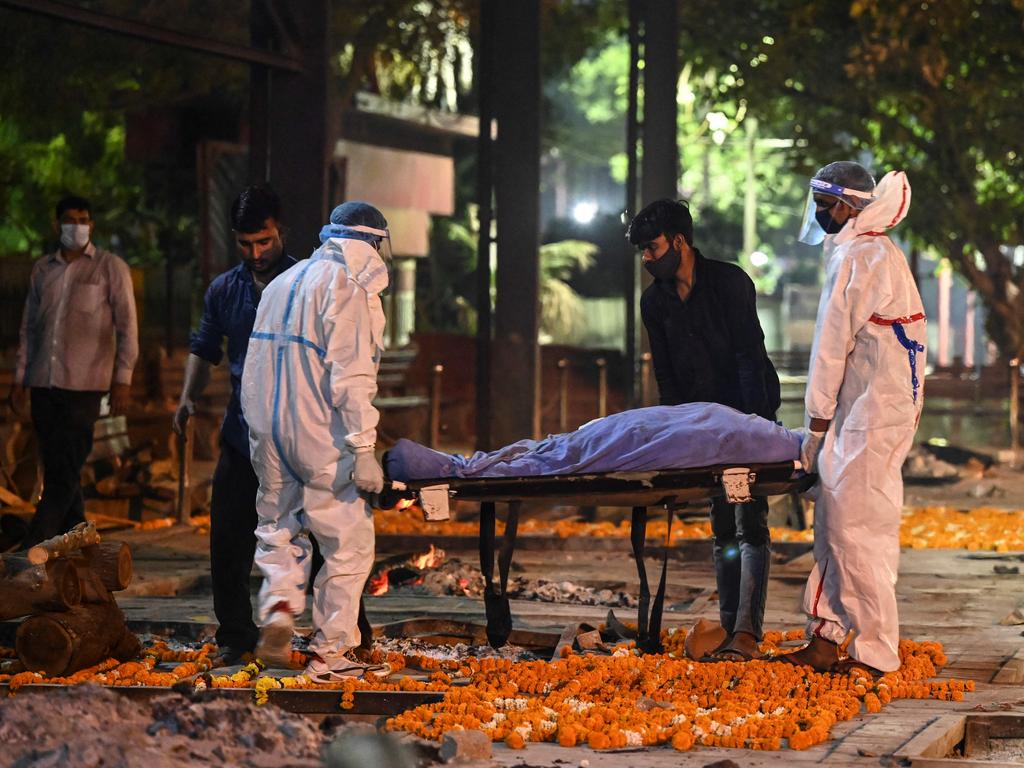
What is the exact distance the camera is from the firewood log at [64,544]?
7.76 metres

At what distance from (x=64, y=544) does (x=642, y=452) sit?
2.73 meters

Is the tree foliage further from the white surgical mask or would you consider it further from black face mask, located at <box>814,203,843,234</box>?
black face mask, located at <box>814,203,843,234</box>

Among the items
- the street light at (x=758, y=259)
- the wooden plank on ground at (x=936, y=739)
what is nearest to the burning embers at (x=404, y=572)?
the wooden plank on ground at (x=936, y=739)

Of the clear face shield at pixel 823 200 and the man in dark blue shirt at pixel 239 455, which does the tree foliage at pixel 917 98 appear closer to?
the clear face shield at pixel 823 200

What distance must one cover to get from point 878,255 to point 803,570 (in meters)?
4.25

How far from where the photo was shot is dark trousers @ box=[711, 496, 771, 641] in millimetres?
8156

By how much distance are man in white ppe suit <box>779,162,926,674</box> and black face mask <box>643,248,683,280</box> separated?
87cm

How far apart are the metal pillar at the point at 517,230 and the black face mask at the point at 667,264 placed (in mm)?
6824

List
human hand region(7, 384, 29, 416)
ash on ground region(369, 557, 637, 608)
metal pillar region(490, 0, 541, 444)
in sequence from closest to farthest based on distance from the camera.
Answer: ash on ground region(369, 557, 637, 608) → human hand region(7, 384, 29, 416) → metal pillar region(490, 0, 541, 444)

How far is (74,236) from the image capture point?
10570 millimetres

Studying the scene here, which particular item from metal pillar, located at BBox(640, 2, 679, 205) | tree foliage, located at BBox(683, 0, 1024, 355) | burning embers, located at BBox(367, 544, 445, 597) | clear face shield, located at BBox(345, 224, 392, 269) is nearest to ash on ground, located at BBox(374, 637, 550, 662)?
burning embers, located at BBox(367, 544, 445, 597)

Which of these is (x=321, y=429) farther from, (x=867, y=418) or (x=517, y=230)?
(x=517, y=230)

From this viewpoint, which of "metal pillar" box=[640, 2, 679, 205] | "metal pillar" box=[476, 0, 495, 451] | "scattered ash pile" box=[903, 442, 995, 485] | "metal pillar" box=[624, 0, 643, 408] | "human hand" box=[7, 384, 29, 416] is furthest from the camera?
"scattered ash pile" box=[903, 442, 995, 485]

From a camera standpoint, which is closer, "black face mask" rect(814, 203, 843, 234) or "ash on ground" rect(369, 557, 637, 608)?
"black face mask" rect(814, 203, 843, 234)
